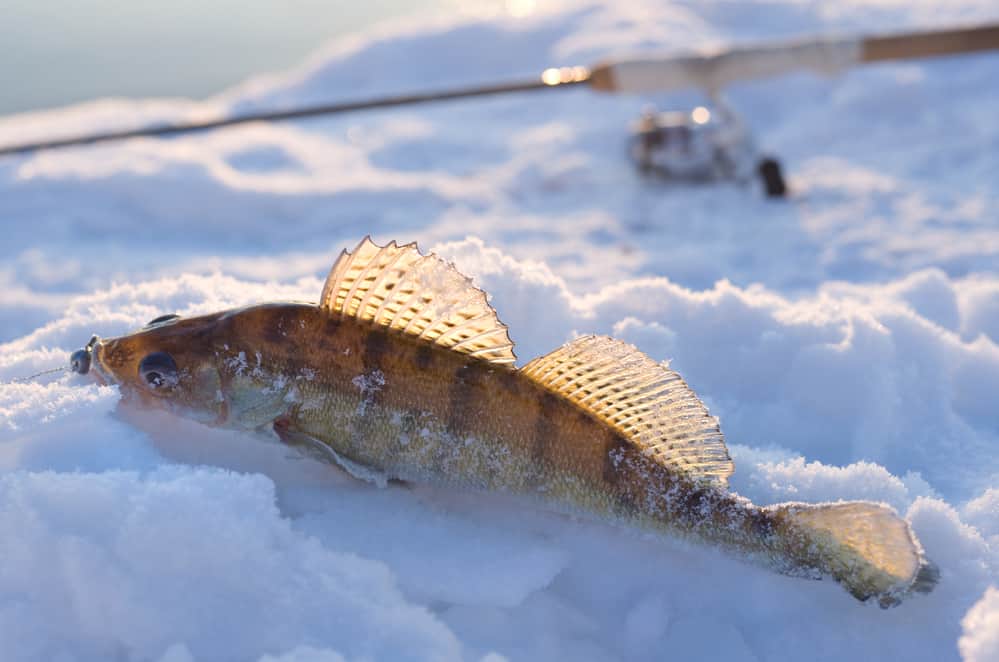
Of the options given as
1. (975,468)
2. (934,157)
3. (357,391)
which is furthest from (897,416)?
(934,157)

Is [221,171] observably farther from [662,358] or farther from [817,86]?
[817,86]

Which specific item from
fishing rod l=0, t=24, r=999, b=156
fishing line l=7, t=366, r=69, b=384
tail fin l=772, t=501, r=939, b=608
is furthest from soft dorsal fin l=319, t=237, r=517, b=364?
fishing rod l=0, t=24, r=999, b=156

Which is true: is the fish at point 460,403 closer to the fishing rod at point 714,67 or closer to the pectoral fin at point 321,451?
the pectoral fin at point 321,451

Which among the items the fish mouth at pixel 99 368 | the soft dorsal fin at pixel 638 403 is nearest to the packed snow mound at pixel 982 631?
the soft dorsal fin at pixel 638 403

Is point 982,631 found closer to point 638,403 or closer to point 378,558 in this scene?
point 638,403

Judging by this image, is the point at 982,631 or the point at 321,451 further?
the point at 321,451

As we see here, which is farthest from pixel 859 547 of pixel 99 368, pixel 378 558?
pixel 99 368
